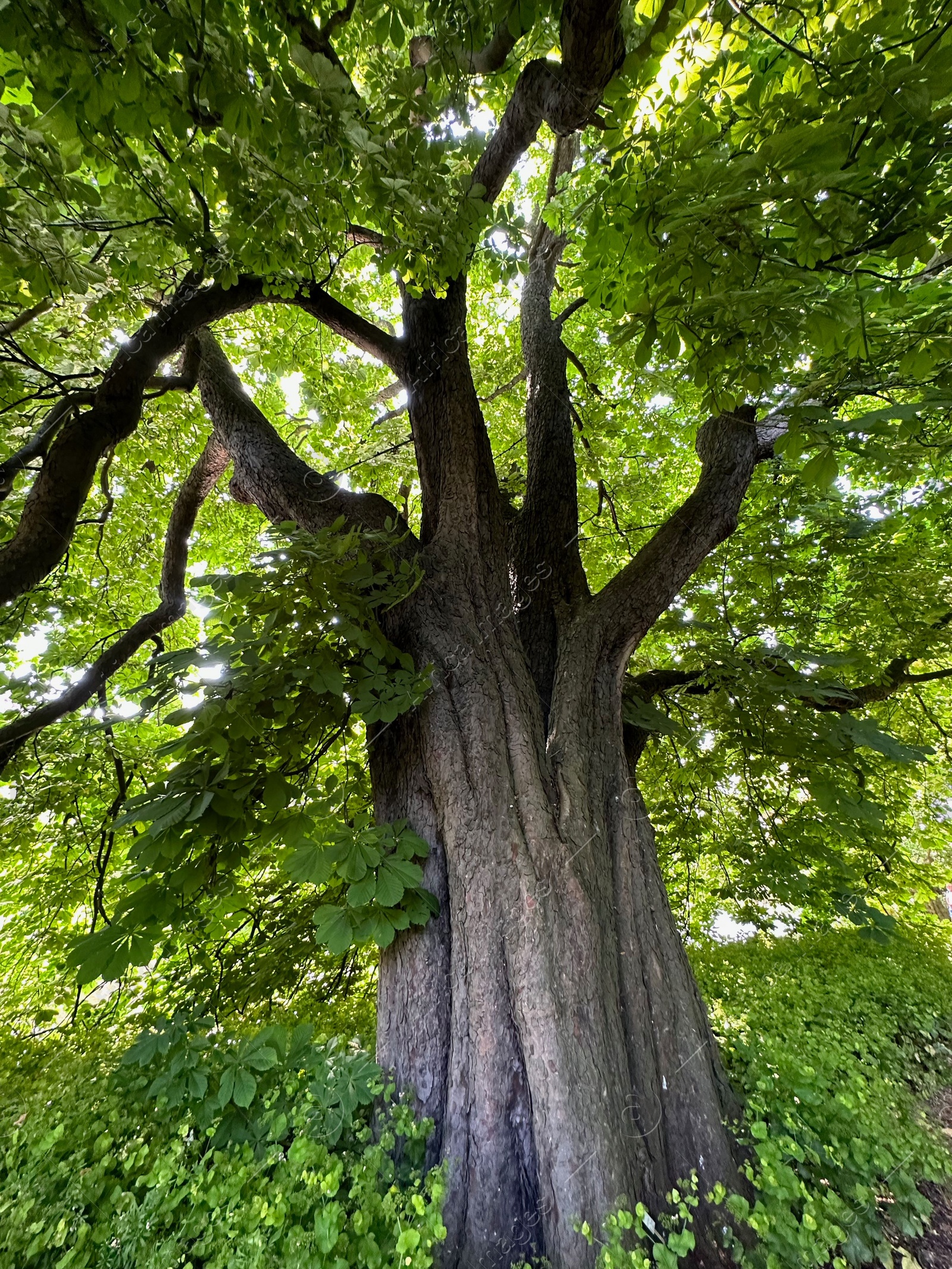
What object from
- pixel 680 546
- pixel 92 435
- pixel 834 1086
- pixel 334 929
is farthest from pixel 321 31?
pixel 834 1086

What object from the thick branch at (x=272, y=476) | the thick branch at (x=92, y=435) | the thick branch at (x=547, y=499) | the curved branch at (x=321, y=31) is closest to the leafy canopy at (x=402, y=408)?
the curved branch at (x=321, y=31)

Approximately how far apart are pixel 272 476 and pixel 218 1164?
2872 millimetres

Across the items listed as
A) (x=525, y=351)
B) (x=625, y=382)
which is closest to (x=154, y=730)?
(x=525, y=351)

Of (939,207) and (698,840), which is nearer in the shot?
(939,207)

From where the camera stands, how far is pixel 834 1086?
216 centimetres

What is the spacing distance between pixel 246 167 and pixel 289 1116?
130 inches

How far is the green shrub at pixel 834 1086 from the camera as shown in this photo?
4.86ft

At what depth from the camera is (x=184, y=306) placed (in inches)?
95.5

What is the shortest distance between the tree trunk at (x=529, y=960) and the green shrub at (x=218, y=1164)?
0.74 ft

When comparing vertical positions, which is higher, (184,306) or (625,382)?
(625,382)

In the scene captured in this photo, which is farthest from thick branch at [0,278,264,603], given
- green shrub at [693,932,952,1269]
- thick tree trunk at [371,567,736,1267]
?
green shrub at [693,932,952,1269]

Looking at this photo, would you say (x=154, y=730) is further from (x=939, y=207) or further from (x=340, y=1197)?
(x=939, y=207)

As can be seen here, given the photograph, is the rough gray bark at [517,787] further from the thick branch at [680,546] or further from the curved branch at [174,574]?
the curved branch at [174,574]

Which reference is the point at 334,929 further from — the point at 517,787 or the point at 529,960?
the point at 517,787
